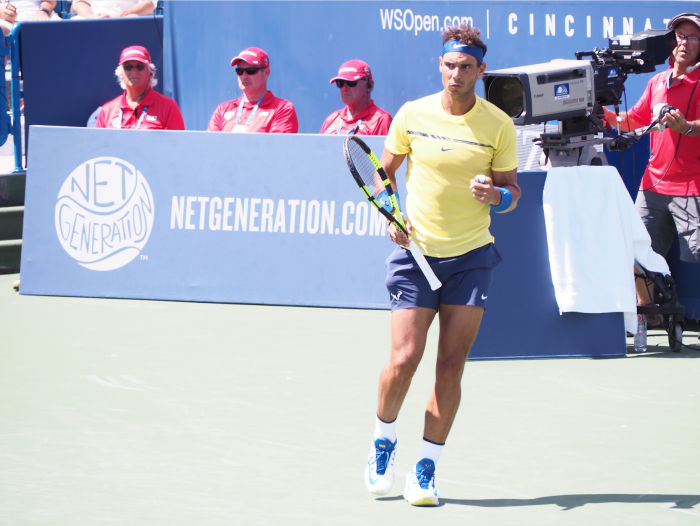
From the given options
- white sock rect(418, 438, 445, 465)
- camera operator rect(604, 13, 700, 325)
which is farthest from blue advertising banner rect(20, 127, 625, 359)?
white sock rect(418, 438, 445, 465)

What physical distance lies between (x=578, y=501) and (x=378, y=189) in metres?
1.57

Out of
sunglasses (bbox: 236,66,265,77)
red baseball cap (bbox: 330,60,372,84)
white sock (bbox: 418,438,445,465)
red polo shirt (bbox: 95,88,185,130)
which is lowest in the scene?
white sock (bbox: 418,438,445,465)

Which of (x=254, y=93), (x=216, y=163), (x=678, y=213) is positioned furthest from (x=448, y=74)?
(x=254, y=93)

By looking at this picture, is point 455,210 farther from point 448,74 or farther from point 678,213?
point 678,213

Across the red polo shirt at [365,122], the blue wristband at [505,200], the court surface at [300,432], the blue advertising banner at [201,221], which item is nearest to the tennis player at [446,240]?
the blue wristband at [505,200]

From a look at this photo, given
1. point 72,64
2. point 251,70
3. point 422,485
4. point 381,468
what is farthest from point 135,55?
point 422,485

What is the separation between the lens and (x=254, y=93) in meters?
9.57

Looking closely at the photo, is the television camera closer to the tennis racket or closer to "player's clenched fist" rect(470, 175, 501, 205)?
the tennis racket

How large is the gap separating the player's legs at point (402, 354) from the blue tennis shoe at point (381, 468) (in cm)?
11

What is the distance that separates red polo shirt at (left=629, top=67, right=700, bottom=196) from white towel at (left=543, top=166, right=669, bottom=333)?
678 millimetres

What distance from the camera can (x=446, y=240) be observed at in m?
4.09

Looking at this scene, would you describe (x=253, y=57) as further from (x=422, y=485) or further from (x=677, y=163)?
(x=422, y=485)

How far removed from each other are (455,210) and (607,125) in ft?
11.0

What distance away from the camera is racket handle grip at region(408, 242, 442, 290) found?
402 centimetres
